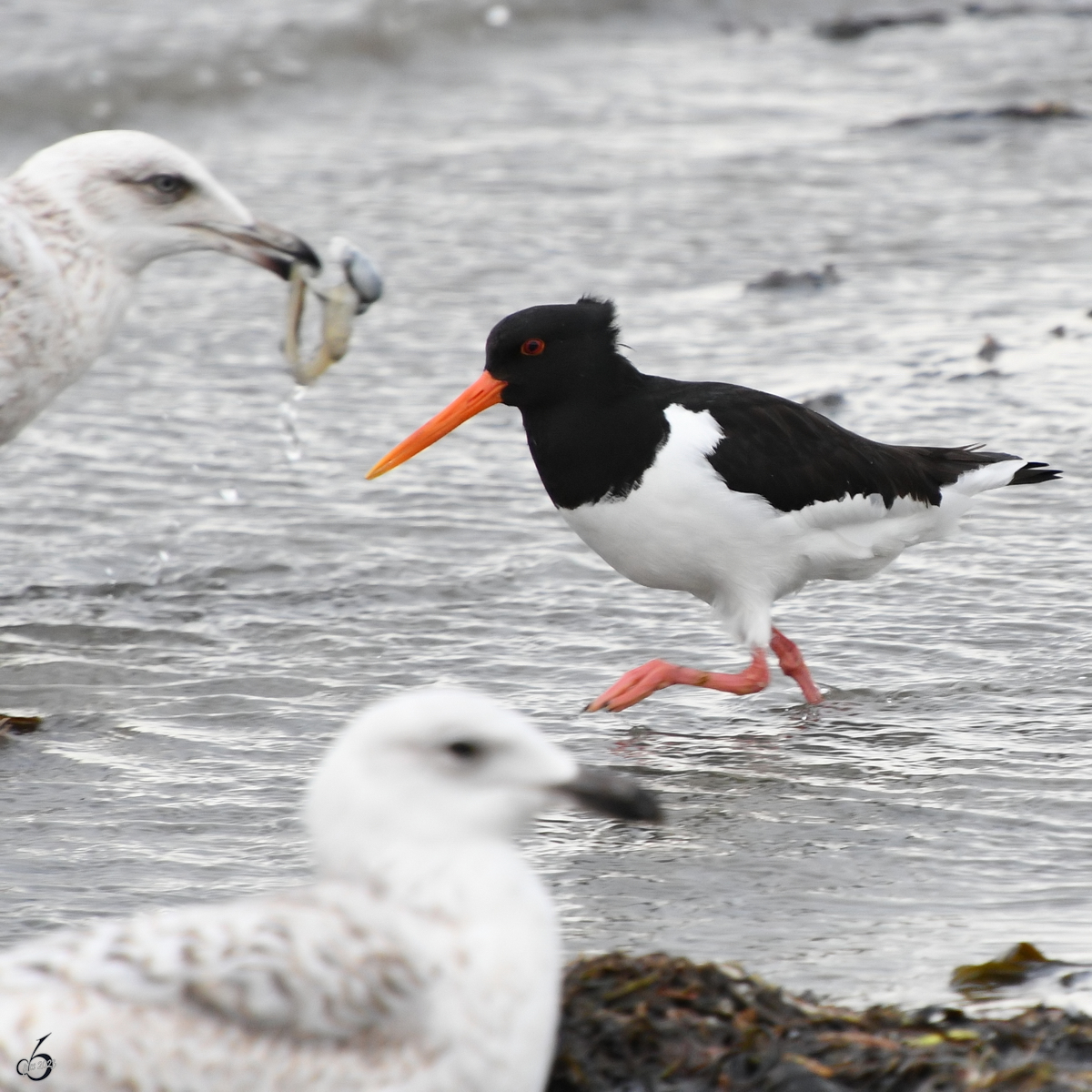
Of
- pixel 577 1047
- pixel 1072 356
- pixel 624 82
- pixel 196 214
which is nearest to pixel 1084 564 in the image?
pixel 1072 356

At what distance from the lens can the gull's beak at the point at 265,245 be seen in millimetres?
6184

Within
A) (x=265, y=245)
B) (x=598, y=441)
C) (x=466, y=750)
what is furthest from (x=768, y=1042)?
(x=265, y=245)

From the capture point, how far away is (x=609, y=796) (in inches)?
117

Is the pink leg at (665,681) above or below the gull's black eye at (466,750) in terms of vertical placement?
below

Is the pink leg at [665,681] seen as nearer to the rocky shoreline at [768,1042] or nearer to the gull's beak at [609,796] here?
the rocky shoreline at [768,1042]

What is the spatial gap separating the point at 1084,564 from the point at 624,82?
914cm

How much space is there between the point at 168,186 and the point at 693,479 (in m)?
1.97

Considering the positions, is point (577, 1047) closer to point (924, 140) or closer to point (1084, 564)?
point (1084, 564)

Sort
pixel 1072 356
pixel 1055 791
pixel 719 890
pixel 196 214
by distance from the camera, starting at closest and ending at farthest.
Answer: pixel 719 890, pixel 1055 791, pixel 196 214, pixel 1072 356

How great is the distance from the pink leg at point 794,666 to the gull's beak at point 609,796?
8.26 feet

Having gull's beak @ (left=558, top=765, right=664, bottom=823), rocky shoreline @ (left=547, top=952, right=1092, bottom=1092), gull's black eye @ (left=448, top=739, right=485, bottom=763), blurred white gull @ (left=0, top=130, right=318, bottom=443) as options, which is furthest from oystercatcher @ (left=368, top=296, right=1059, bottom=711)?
gull's black eye @ (left=448, top=739, right=485, bottom=763)

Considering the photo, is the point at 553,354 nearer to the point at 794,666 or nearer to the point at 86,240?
the point at 794,666

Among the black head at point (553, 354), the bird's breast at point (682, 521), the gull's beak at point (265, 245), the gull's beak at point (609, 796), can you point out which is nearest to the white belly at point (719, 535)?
the bird's breast at point (682, 521)

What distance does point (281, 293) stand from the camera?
9.78 metres
